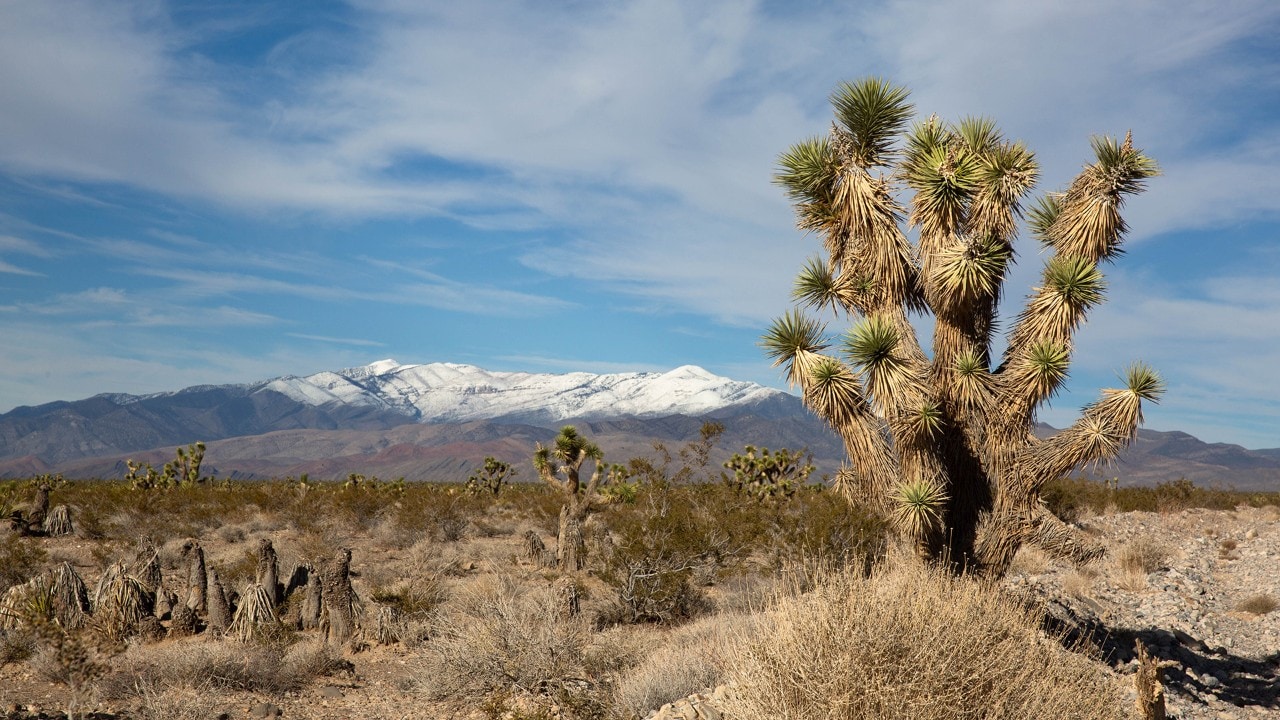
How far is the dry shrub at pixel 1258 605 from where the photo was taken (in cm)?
1321

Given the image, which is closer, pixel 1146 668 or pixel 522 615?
pixel 1146 668

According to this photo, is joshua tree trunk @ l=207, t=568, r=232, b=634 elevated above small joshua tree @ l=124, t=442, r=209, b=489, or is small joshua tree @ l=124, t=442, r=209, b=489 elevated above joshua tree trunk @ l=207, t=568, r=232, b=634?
small joshua tree @ l=124, t=442, r=209, b=489

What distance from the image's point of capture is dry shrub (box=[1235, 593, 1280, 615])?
13.2 meters

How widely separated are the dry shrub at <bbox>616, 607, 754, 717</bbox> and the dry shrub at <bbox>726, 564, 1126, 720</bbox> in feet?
4.43

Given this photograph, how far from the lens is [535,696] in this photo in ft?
26.1

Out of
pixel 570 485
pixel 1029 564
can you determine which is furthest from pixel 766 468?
pixel 1029 564

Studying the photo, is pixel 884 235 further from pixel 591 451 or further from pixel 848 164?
pixel 591 451

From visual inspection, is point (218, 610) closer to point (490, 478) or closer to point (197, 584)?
point (197, 584)

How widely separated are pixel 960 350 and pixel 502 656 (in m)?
5.97

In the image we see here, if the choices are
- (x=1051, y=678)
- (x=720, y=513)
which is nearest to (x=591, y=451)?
(x=720, y=513)

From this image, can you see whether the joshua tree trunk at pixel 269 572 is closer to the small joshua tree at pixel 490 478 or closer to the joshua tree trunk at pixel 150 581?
the joshua tree trunk at pixel 150 581

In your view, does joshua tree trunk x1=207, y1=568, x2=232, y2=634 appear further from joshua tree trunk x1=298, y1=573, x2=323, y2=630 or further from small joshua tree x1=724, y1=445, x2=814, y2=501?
small joshua tree x1=724, y1=445, x2=814, y2=501

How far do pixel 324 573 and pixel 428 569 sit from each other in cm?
448

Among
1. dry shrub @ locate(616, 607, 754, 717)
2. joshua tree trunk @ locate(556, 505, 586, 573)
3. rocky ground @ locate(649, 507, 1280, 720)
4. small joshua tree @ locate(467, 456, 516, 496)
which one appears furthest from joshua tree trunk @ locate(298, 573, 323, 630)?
small joshua tree @ locate(467, 456, 516, 496)
